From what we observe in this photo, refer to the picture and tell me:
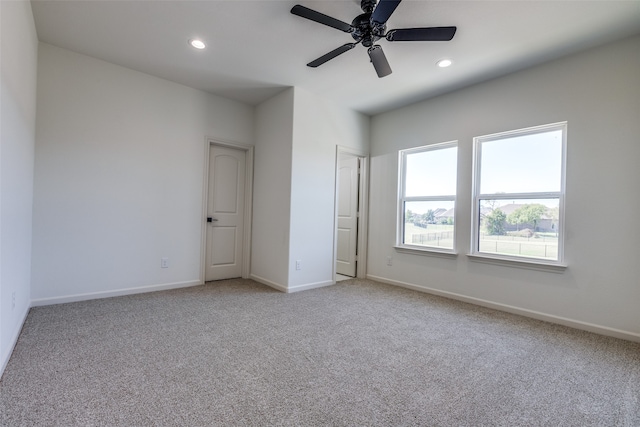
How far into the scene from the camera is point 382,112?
4.71 metres

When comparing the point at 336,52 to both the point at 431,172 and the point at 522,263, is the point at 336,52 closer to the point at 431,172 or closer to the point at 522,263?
the point at 431,172

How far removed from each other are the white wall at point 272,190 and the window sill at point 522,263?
2384 mm

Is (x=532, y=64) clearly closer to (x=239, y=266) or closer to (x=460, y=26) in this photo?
(x=460, y=26)

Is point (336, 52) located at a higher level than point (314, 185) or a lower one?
higher

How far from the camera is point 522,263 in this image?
10.6ft

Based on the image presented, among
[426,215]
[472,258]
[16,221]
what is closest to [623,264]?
[472,258]

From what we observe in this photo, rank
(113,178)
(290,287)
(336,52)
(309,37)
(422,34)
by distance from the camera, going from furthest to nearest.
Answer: (290,287) < (113,178) < (309,37) < (336,52) < (422,34)

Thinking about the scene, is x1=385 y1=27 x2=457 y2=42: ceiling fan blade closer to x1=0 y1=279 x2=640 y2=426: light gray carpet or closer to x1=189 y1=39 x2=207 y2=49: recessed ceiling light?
x1=189 y1=39 x2=207 y2=49: recessed ceiling light

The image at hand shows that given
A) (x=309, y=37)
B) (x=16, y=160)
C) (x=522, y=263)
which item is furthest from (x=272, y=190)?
(x=522, y=263)

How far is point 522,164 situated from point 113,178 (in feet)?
15.3

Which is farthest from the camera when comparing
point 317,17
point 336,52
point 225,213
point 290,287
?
point 225,213

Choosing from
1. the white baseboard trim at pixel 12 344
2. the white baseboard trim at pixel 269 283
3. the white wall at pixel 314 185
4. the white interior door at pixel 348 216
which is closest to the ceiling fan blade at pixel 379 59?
the white wall at pixel 314 185

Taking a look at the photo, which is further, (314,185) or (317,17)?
(314,185)

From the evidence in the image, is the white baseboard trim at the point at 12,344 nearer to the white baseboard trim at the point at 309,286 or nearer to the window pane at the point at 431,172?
the white baseboard trim at the point at 309,286
